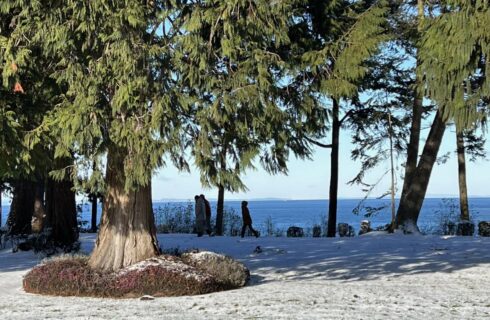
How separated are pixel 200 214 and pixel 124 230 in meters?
11.6

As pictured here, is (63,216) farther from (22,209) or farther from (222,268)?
(222,268)

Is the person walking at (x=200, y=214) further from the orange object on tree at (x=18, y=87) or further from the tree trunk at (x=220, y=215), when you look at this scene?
the orange object on tree at (x=18, y=87)

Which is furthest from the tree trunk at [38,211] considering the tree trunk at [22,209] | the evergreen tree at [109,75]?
the evergreen tree at [109,75]

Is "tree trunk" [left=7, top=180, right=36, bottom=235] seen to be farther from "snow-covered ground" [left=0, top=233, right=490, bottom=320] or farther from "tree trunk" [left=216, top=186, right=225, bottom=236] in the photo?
"tree trunk" [left=216, top=186, right=225, bottom=236]

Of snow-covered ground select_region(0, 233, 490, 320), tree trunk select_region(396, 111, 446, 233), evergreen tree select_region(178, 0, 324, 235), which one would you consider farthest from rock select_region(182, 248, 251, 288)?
tree trunk select_region(396, 111, 446, 233)

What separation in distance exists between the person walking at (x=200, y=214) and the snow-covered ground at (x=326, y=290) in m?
4.44

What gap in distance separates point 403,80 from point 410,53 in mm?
1909

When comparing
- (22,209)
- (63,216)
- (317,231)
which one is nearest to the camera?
(63,216)

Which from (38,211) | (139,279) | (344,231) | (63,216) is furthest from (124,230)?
(344,231)

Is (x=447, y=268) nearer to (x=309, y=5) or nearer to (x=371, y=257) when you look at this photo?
(x=371, y=257)

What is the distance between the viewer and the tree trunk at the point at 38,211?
22.1 metres

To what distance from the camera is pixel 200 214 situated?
22.6 meters

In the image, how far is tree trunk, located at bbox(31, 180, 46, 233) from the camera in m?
22.1

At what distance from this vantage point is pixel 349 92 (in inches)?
383
